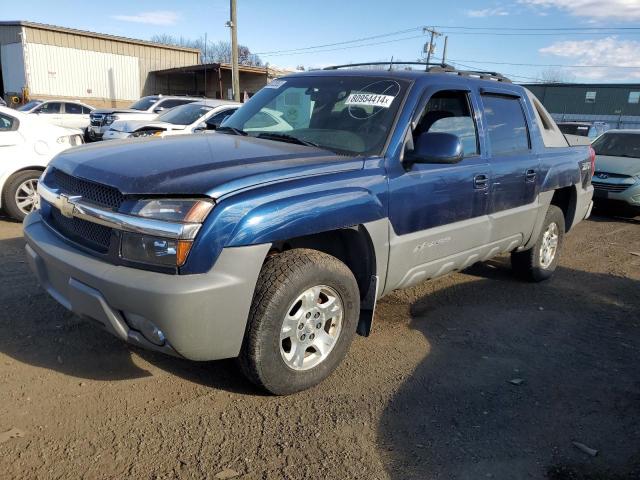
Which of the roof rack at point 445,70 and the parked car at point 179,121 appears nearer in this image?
the roof rack at point 445,70

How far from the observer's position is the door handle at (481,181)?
3.96 m

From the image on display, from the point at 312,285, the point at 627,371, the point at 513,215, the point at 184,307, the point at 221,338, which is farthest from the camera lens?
the point at 513,215

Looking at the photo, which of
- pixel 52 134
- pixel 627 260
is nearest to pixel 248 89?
pixel 52 134

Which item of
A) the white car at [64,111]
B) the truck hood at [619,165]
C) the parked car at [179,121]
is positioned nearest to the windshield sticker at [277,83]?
the parked car at [179,121]

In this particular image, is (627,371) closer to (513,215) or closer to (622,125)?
(513,215)

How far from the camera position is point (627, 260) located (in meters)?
6.74

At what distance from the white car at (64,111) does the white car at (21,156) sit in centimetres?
1236

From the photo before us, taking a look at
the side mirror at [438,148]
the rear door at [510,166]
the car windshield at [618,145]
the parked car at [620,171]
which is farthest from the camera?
the car windshield at [618,145]

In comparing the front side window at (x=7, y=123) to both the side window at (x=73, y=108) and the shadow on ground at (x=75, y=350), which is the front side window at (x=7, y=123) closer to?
the shadow on ground at (x=75, y=350)

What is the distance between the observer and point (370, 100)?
3.64m

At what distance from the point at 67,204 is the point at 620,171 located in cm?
963

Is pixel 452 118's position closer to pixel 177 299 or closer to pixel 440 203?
pixel 440 203

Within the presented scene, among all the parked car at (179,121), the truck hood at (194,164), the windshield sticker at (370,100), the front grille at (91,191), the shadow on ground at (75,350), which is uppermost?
the windshield sticker at (370,100)

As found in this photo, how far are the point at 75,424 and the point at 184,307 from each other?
38.2 inches
